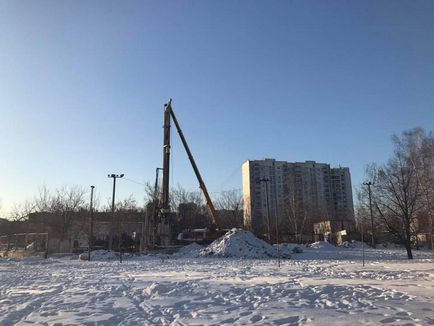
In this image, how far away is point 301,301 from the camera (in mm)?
10648

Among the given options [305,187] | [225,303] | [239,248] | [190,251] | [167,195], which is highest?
[305,187]

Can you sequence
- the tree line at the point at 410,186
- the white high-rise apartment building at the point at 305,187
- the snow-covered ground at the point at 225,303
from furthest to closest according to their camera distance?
1. the white high-rise apartment building at the point at 305,187
2. the tree line at the point at 410,186
3. the snow-covered ground at the point at 225,303

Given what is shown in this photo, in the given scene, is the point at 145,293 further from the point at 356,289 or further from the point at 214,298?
the point at 356,289

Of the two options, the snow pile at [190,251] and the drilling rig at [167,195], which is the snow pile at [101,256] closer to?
the snow pile at [190,251]

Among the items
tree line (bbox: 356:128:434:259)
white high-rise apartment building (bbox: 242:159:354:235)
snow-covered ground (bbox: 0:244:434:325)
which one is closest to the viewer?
snow-covered ground (bbox: 0:244:434:325)

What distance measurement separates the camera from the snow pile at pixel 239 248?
39.2m

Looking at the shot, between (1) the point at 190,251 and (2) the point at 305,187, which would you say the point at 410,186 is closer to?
(1) the point at 190,251

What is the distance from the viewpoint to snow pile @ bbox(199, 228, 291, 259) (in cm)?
3920

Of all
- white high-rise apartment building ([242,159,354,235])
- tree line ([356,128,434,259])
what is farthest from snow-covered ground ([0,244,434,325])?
white high-rise apartment building ([242,159,354,235])

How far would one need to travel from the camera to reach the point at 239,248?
4016 centimetres

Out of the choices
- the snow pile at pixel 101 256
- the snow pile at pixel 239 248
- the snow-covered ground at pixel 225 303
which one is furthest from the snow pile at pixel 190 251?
the snow-covered ground at pixel 225 303

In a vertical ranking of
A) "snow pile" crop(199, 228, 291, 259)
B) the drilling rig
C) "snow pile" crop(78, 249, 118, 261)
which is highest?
the drilling rig

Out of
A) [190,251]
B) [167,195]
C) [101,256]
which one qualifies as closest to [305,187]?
[167,195]

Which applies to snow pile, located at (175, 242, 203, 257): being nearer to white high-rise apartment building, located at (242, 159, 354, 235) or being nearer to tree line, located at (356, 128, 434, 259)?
tree line, located at (356, 128, 434, 259)
